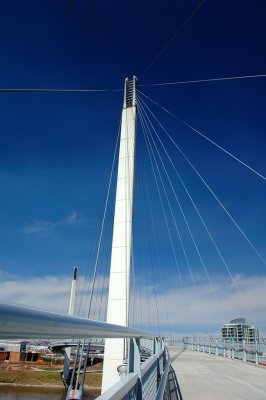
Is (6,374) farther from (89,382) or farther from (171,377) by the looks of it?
(171,377)

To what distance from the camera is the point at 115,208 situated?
14.0 m

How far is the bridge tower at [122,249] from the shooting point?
36.3 feet

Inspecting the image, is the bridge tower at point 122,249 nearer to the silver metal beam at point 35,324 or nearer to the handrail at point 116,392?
the handrail at point 116,392

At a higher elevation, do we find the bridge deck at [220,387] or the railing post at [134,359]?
the railing post at [134,359]

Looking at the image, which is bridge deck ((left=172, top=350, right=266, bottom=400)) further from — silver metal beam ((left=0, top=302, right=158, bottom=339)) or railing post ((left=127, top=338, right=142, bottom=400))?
silver metal beam ((left=0, top=302, right=158, bottom=339))

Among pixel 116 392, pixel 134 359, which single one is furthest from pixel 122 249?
pixel 116 392

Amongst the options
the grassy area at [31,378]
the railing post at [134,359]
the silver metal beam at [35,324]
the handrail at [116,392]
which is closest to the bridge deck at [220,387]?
the railing post at [134,359]

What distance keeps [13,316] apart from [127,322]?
1181 centimetres

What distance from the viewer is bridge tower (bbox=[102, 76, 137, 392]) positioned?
1106 centimetres

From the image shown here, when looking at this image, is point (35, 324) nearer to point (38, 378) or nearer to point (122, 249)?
point (122, 249)

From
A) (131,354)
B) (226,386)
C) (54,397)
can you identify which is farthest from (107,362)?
(54,397)

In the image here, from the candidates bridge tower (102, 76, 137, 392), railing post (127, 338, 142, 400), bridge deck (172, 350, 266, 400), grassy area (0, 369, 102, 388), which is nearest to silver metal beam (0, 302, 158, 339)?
railing post (127, 338, 142, 400)

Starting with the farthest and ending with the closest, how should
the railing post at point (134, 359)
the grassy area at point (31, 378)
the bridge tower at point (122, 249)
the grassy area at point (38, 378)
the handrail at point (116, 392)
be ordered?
the grassy area at point (31, 378)
the grassy area at point (38, 378)
the bridge tower at point (122, 249)
the railing post at point (134, 359)
the handrail at point (116, 392)

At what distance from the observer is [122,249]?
1300 centimetres
